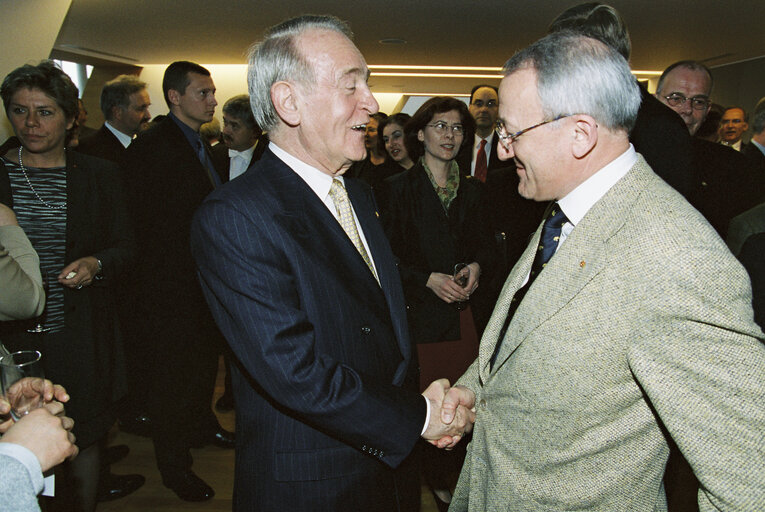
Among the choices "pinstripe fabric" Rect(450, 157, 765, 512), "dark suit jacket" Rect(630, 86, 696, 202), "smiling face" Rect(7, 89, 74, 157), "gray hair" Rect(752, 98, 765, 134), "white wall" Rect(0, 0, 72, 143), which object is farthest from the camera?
"gray hair" Rect(752, 98, 765, 134)

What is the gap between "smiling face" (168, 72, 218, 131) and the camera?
3.19 m

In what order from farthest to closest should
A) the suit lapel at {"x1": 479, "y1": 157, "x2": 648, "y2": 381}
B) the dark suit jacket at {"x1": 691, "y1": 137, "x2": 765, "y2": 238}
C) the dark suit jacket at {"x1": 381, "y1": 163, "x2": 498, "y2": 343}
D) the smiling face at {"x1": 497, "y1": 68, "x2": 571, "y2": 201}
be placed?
the dark suit jacket at {"x1": 691, "y1": 137, "x2": 765, "y2": 238}, the dark suit jacket at {"x1": 381, "y1": 163, "x2": 498, "y2": 343}, the smiling face at {"x1": 497, "y1": 68, "x2": 571, "y2": 201}, the suit lapel at {"x1": 479, "y1": 157, "x2": 648, "y2": 381}

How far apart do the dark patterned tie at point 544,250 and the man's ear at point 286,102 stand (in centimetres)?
72

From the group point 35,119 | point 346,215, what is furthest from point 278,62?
point 35,119

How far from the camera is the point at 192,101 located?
320cm

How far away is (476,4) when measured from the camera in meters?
6.37

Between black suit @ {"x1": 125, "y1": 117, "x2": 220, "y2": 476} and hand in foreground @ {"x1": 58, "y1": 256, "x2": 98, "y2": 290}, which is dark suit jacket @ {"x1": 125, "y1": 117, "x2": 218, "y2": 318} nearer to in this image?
black suit @ {"x1": 125, "y1": 117, "x2": 220, "y2": 476}

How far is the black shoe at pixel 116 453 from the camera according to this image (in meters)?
3.23

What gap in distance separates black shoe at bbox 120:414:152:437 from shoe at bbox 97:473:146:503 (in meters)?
0.67

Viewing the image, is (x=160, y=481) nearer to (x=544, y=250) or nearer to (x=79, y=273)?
(x=79, y=273)

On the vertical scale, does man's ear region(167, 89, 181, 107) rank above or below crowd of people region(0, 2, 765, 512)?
above

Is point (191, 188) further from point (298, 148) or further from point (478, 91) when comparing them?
point (478, 91)

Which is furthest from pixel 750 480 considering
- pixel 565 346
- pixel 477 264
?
pixel 477 264

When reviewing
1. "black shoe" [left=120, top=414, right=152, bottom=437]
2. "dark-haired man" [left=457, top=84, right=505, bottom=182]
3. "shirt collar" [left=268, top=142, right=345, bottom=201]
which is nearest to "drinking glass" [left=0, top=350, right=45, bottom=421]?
"shirt collar" [left=268, top=142, right=345, bottom=201]
